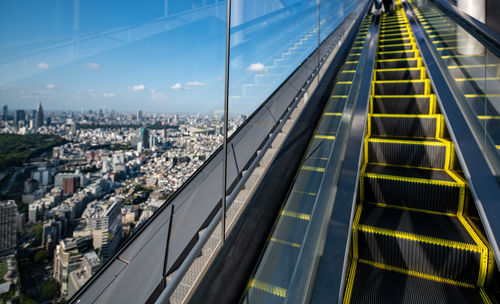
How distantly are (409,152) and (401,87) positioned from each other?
1.25 m

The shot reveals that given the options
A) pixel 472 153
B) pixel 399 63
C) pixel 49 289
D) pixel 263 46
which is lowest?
pixel 49 289

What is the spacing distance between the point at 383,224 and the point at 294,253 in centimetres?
79

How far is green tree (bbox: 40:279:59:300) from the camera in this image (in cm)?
114

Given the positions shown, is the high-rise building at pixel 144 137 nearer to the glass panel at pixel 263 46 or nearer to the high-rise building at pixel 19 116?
the high-rise building at pixel 19 116

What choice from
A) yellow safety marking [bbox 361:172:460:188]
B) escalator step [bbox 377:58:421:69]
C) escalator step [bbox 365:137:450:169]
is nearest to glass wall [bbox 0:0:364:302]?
yellow safety marking [bbox 361:172:460:188]

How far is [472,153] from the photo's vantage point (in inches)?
57.5

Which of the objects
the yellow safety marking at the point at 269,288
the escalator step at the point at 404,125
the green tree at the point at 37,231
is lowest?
the yellow safety marking at the point at 269,288

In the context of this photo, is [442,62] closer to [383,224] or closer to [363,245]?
[383,224]

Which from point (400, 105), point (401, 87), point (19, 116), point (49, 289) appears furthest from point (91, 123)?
point (401, 87)

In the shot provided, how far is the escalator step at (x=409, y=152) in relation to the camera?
1811 millimetres

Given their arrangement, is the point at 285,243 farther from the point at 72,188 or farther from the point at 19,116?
the point at 19,116

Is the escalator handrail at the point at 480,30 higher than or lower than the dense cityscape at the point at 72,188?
higher

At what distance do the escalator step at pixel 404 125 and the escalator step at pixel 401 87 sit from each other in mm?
761

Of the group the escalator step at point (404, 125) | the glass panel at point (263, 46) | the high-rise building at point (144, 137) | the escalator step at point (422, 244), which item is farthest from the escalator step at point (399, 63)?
the high-rise building at point (144, 137)
